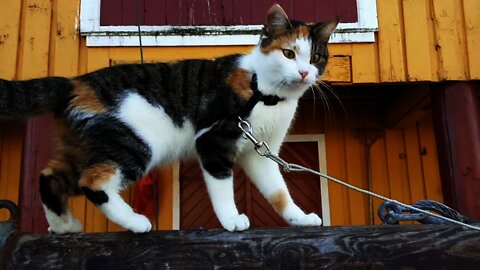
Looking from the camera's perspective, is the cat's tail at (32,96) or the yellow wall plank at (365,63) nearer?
the cat's tail at (32,96)

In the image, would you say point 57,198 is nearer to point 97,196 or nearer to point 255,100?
point 97,196

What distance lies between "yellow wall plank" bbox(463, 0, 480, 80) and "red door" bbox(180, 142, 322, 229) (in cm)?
167

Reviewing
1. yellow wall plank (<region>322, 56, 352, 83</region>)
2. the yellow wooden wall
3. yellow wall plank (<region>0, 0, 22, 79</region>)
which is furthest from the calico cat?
yellow wall plank (<region>0, 0, 22, 79</region>)

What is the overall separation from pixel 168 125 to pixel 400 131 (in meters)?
3.39

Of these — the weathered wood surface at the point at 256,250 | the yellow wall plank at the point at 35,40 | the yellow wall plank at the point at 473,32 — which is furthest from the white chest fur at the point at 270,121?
the yellow wall plank at the point at 35,40

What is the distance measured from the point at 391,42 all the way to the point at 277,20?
1868mm

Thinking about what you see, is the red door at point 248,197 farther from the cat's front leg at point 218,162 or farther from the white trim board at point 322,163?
the cat's front leg at point 218,162

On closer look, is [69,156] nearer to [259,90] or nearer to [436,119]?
[259,90]

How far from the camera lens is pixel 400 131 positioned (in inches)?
198

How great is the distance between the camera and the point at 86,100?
7.33ft

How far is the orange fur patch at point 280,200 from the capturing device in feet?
7.84

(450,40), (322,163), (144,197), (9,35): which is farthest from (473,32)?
(9,35)

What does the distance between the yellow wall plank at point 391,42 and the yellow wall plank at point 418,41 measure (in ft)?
0.15

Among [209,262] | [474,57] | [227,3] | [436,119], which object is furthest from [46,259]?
[474,57]
